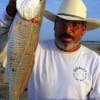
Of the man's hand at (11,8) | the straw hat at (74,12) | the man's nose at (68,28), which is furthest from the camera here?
the straw hat at (74,12)

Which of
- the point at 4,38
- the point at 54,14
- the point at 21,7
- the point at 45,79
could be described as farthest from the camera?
the point at 54,14

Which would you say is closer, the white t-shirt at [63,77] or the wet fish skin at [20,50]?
the wet fish skin at [20,50]

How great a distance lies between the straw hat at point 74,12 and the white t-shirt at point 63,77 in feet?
1.37

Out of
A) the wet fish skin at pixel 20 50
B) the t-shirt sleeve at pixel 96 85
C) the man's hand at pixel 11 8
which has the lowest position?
the t-shirt sleeve at pixel 96 85

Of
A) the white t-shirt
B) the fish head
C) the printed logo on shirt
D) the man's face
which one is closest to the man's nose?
the man's face

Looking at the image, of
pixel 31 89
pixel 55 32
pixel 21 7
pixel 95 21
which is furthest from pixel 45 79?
pixel 21 7

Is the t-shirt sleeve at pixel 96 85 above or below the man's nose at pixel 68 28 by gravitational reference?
below

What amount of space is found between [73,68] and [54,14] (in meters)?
0.70

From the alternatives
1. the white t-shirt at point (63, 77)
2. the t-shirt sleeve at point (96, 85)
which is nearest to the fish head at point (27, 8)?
the white t-shirt at point (63, 77)

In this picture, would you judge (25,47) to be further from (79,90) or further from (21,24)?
(79,90)

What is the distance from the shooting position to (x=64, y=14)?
216 inches

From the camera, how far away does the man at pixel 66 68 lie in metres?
5.22

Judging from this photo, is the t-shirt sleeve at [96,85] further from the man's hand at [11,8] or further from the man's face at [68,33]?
the man's hand at [11,8]

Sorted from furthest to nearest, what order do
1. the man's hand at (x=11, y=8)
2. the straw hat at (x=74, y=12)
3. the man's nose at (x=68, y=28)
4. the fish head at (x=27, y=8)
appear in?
the straw hat at (x=74, y=12)
the man's nose at (x=68, y=28)
the man's hand at (x=11, y=8)
the fish head at (x=27, y=8)
